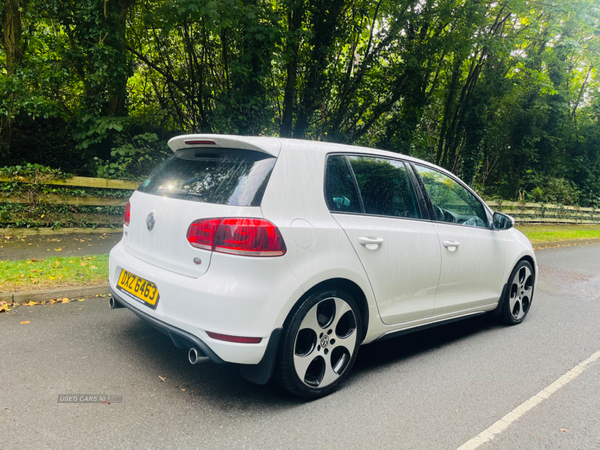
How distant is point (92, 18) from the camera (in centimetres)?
950

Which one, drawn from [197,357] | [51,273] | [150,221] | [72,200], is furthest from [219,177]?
[72,200]

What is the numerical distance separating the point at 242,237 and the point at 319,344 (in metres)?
1.00

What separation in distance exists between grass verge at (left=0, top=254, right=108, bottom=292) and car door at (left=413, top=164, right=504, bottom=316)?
3875 millimetres

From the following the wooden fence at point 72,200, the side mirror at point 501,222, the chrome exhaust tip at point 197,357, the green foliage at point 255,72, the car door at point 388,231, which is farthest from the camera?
the green foliage at point 255,72

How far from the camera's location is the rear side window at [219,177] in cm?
288

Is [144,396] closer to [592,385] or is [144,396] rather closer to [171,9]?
[592,385]

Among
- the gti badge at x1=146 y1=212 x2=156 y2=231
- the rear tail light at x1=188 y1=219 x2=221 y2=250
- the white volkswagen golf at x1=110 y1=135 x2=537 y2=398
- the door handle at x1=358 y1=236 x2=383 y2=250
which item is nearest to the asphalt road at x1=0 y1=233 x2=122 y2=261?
the white volkswagen golf at x1=110 y1=135 x2=537 y2=398

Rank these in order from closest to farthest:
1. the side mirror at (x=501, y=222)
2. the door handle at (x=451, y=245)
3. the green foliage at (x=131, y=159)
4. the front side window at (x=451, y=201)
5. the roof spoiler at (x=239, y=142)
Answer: the roof spoiler at (x=239, y=142)
the door handle at (x=451, y=245)
the front side window at (x=451, y=201)
the side mirror at (x=501, y=222)
the green foliage at (x=131, y=159)

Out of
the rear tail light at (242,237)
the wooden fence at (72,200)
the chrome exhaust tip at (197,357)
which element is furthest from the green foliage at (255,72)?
the chrome exhaust tip at (197,357)

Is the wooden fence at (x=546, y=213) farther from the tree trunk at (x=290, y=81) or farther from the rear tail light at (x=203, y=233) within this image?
the rear tail light at (x=203, y=233)

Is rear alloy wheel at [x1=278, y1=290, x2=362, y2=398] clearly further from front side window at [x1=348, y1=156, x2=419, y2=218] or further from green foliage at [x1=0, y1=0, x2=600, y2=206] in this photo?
green foliage at [x1=0, y1=0, x2=600, y2=206]

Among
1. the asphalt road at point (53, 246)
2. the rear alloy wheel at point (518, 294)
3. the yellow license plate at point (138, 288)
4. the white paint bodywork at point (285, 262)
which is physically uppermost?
the white paint bodywork at point (285, 262)

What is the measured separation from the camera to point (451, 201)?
14.5 ft

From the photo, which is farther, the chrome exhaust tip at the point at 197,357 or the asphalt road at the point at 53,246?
the asphalt road at the point at 53,246
